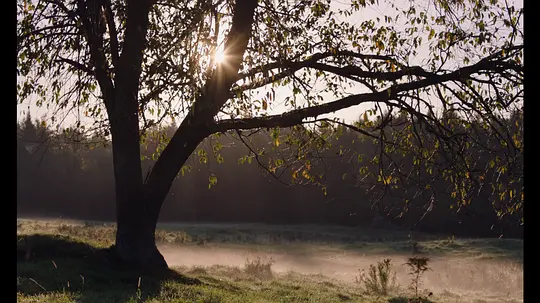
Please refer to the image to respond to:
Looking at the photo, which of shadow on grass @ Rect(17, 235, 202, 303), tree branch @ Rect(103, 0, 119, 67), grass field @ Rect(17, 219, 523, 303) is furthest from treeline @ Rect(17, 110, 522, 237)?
tree branch @ Rect(103, 0, 119, 67)

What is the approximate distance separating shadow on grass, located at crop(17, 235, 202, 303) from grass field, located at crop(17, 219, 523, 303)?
0.02 m

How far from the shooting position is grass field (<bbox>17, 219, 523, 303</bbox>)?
368 inches

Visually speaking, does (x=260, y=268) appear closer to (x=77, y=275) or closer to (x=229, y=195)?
(x=77, y=275)

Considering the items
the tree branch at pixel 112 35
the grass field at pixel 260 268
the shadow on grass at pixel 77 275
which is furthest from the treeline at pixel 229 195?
the tree branch at pixel 112 35

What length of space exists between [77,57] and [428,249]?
22960 millimetres

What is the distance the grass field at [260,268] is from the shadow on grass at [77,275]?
0.02 m

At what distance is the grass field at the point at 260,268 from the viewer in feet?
30.7

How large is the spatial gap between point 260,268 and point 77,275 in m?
7.68

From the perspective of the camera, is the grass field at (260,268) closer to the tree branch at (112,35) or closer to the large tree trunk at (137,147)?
the large tree trunk at (137,147)
